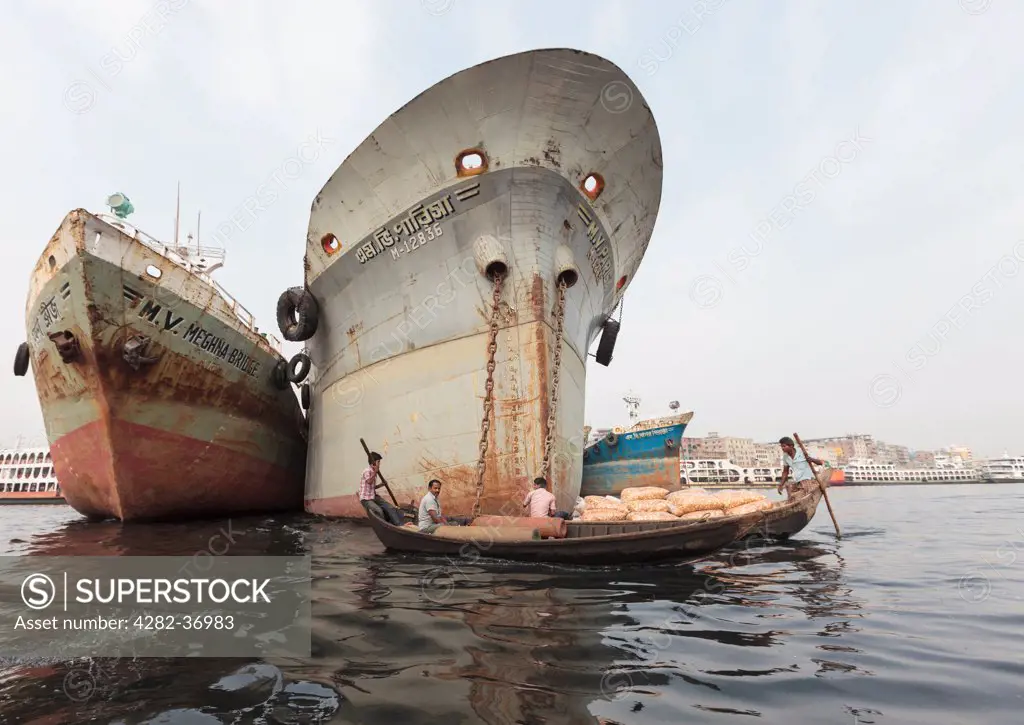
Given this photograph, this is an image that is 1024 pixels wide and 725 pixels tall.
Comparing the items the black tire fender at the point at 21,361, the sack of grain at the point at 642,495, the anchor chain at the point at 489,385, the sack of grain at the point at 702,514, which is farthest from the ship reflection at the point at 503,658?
the black tire fender at the point at 21,361

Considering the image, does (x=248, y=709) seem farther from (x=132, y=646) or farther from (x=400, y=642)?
(x=132, y=646)

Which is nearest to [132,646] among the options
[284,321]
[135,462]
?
[135,462]

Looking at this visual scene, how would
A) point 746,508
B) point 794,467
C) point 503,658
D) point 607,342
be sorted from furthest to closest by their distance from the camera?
point 607,342 < point 794,467 < point 746,508 < point 503,658

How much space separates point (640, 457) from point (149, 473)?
657 inches

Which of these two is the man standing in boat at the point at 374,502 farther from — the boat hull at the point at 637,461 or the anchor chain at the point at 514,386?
the boat hull at the point at 637,461

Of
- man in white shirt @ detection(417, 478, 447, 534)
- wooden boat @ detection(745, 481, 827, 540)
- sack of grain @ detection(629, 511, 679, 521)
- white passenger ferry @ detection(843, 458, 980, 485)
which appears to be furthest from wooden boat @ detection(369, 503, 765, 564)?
white passenger ferry @ detection(843, 458, 980, 485)

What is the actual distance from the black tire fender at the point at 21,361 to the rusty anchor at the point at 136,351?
266 inches

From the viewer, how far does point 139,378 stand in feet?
34.8

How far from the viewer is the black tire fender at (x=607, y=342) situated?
15.0 meters

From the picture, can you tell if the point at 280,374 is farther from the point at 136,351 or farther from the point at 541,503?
the point at 541,503

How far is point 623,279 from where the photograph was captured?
13.6 meters

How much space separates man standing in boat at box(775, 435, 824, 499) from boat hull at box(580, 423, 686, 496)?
34.9 feet

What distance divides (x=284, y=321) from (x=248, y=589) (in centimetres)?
838

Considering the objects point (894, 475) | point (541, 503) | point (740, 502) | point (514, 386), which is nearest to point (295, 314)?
point (514, 386)
